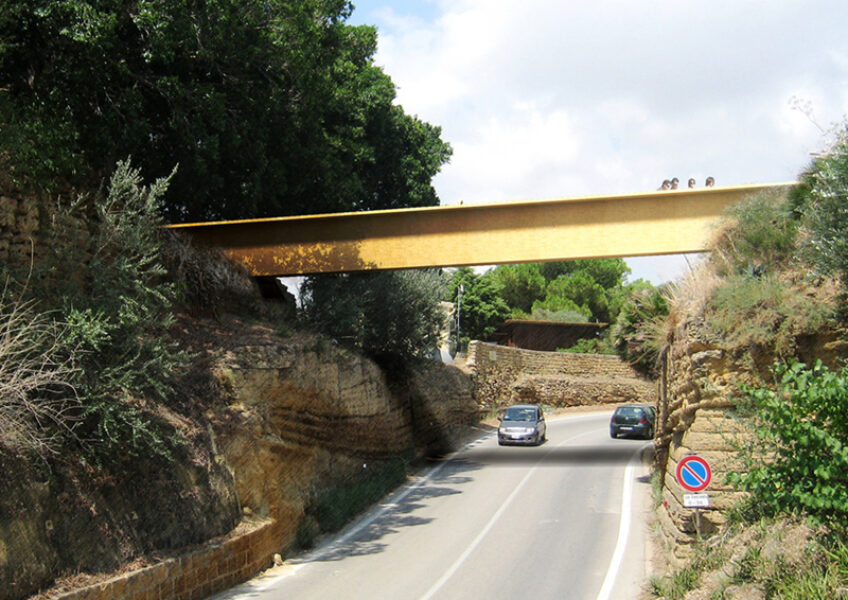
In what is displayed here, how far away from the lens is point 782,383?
29.3 feet

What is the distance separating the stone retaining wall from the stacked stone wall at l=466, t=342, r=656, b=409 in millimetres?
23451

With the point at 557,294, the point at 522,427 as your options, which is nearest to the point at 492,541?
the point at 522,427

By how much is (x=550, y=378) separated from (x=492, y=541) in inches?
1094

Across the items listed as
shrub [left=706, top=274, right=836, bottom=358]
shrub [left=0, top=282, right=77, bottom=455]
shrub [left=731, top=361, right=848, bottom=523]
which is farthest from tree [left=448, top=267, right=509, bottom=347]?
shrub [left=731, top=361, right=848, bottom=523]

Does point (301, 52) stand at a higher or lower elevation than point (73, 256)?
higher

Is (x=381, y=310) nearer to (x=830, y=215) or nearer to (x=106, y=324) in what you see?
(x=106, y=324)

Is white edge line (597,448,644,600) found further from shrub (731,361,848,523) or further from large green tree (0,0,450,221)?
large green tree (0,0,450,221)

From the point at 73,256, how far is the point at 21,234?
0.82 metres

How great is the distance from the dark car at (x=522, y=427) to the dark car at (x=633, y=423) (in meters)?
3.07

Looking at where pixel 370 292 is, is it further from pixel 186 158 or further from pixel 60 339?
pixel 60 339

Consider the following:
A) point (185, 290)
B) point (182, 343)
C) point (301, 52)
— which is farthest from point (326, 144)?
point (182, 343)

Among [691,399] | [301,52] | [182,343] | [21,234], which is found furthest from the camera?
[301,52]

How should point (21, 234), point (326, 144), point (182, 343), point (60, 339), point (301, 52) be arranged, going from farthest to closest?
point (326, 144), point (301, 52), point (182, 343), point (21, 234), point (60, 339)

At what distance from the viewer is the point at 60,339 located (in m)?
10.2
